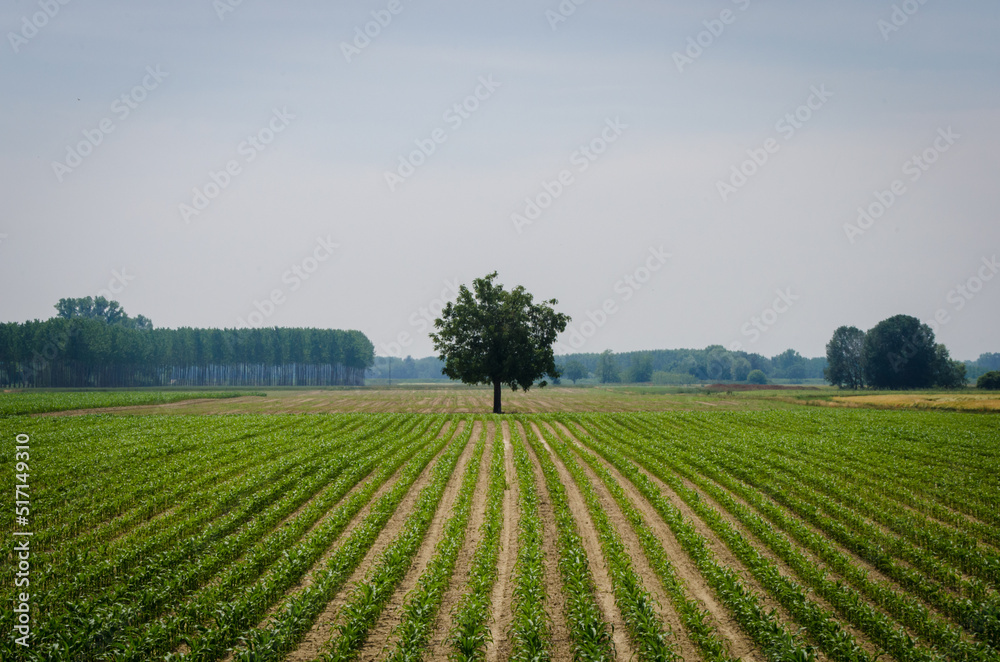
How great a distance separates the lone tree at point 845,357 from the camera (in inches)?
5103

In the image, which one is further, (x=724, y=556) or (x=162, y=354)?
(x=162, y=354)

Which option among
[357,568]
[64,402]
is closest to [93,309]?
[64,402]

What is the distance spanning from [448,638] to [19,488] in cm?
1809

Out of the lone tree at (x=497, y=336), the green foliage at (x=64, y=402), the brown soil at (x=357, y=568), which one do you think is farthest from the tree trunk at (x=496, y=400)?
the green foliage at (x=64, y=402)

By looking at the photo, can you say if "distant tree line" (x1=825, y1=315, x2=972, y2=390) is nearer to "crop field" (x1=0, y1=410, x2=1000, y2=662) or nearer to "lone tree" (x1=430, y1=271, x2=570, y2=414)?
"lone tree" (x1=430, y1=271, x2=570, y2=414)

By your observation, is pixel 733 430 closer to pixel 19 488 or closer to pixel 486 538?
pixel 486 538

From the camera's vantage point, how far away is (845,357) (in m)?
132

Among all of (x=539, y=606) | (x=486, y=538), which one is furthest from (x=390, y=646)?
(x=486, y=538)

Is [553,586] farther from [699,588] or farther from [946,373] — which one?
[946,373]

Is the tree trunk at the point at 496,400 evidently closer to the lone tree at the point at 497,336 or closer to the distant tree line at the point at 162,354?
the lone tree at the point at 497,336

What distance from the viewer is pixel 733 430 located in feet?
126

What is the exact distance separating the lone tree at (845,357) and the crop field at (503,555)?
4557 inches

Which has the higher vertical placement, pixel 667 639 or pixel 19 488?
pixel 19 488

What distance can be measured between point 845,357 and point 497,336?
370ft
